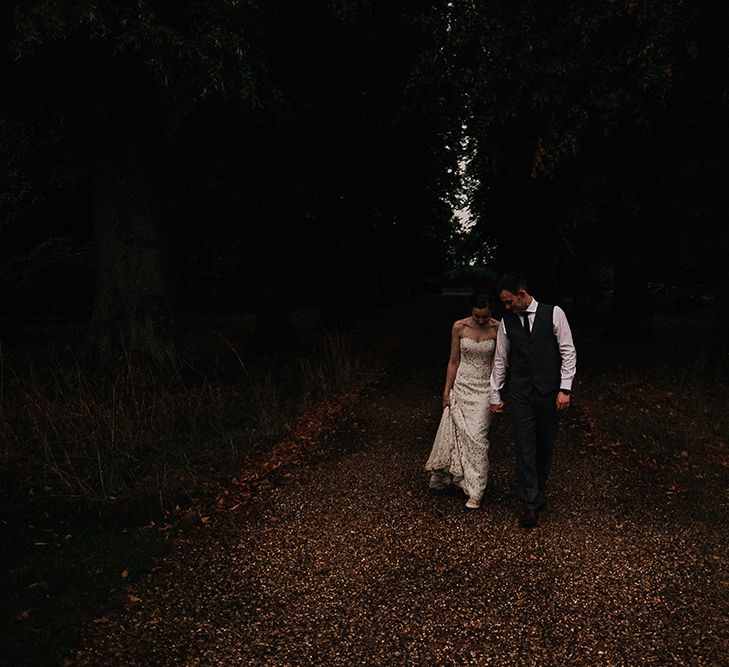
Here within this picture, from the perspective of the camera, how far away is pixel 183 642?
3.91 metres

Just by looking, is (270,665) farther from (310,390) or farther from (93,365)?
(93,365)

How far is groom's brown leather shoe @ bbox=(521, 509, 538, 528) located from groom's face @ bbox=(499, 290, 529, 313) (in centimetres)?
171

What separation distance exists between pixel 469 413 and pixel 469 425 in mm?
111

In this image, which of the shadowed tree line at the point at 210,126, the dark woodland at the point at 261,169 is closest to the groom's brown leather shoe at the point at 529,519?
the dark woodland at the point at 261,169

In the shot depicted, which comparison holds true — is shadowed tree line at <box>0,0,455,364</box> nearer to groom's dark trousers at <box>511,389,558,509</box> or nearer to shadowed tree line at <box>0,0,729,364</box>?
shadowed tree line at <box>0,0,729,364</box>

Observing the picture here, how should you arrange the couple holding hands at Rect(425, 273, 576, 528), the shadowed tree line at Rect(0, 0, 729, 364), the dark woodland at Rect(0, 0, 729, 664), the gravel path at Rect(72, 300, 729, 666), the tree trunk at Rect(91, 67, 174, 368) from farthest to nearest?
the tree trunk at Rect(91, 67, 174, 368)
the shadowed tree line at Rect(0, 0, 729, 364)
the dark woodland at Rect(0, 0, 729, 664)
the couple holding hands at Rect(425, 273, 576, 528)
the gravel path at Rect(72, 300, 729, 666)

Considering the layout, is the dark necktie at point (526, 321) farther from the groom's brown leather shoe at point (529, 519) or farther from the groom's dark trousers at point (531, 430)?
the groom's brown leather shoe at point (529, 519)

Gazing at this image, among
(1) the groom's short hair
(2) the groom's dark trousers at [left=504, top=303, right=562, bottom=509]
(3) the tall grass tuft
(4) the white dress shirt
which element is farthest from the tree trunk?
(1) the groom's short hair

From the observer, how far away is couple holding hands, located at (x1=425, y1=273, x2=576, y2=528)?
561cm

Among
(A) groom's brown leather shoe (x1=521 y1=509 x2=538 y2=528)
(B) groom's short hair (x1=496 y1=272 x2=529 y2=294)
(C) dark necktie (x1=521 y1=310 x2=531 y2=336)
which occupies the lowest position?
(A) groom's brown leather shoe (x1=521 y1=509 x2=538 y2=528)

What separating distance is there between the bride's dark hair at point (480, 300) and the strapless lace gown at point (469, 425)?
40cm

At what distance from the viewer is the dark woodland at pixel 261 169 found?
7.34 meters

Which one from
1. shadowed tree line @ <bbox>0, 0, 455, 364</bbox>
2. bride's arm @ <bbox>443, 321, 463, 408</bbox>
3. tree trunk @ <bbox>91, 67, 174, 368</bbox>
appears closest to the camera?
bride's arm @ <bbox>443, 321, 463, 408</bbox>

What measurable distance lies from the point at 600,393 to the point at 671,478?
4.80 metres
